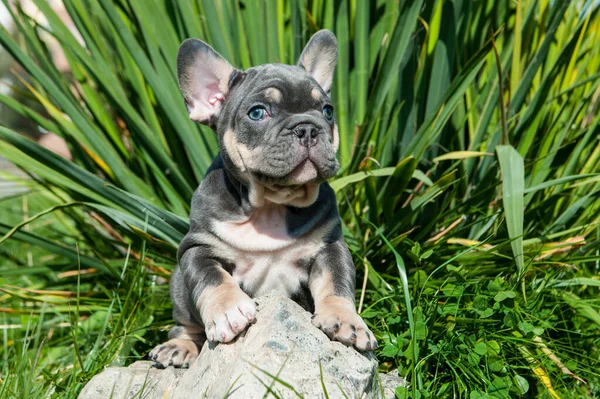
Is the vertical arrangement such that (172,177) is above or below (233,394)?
below

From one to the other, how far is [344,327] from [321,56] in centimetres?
138

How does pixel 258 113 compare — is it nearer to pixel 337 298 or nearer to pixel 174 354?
pixel 337 298

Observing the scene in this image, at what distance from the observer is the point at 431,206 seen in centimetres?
385

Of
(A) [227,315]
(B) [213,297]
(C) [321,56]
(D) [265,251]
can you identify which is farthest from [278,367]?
(C) [321,56]

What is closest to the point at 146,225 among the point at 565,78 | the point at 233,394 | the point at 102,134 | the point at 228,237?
the point at 228,237

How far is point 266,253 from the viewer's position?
308 cm

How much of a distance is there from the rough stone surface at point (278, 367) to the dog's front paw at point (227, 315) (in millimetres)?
41

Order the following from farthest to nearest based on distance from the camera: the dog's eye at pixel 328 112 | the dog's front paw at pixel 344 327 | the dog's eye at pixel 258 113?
the dog's eye at pixel 328 112 < the dog's eye at pixel 258 113 < the dog's front paw at pixel 344 327

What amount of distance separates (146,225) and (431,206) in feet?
4.79

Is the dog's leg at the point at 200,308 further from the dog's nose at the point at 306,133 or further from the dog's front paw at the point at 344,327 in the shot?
the dog's nose at the point at 306,133

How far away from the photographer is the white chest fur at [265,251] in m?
3.07

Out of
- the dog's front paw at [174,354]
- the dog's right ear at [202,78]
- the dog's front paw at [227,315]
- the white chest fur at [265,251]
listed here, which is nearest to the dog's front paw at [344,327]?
the dog's front paw at [227,315]

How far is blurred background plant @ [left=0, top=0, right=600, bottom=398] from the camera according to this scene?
3383 mm

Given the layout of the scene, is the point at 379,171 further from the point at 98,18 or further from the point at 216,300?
the point at 98,18
